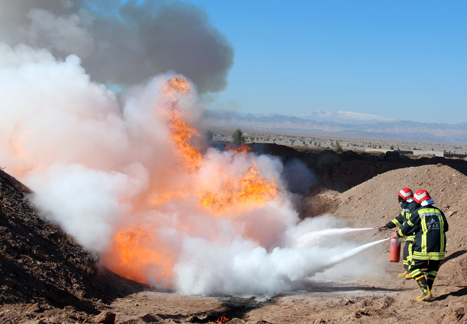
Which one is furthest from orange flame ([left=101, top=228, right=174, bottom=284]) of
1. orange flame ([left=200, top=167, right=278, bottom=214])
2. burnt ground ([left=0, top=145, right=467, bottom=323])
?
orange flame ([left=200, top=167, right=278, bottom=214])

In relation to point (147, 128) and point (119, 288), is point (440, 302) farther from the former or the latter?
point (147, 128)

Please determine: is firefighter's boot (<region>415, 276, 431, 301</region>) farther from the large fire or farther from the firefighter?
the large fire

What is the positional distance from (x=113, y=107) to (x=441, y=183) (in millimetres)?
11718

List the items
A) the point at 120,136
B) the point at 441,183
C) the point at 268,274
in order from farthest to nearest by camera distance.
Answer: the point at 441,183, the point at 120,136, the point at 268,274

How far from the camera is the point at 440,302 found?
7742 mm

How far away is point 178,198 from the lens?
1330 centimetres

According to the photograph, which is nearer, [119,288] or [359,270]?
[119,288]

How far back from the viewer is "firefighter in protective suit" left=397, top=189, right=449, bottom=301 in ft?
26.0

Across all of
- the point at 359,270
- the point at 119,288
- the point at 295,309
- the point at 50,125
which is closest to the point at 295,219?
the point at 359,270

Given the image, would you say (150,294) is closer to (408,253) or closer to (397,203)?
(408,253)

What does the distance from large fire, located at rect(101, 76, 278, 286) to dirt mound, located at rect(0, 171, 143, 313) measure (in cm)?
63

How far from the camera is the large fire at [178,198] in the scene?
10.2m

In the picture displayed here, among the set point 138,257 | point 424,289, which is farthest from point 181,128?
point 424,289

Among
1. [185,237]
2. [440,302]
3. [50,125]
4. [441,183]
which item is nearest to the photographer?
[440,302]
